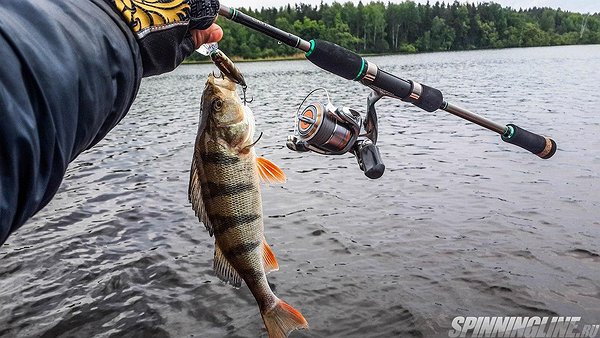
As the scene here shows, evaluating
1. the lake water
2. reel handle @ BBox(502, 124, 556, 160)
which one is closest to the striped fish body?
the lake water

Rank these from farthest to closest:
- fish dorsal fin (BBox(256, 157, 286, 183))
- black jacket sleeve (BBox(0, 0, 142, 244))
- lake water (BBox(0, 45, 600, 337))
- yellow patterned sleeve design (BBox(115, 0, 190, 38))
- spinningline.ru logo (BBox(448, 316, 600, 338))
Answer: lake water (BBox(0, 45, 600, 337)) < spinningline.ru logo (BBox(448, 316, 600, 338)) < fish dorsal fin (BBox(256, 157, 286, 183)) < yellow patterned sleeve design (BBox(115, 0, 190, 38)) < black jacket sleeve (BBox(0, 0, 142, 244))

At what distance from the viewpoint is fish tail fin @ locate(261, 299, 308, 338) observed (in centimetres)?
306

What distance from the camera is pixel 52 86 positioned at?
3.95 feet

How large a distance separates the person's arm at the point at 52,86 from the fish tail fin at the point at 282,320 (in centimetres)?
178

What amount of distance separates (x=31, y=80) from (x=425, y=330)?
483cm

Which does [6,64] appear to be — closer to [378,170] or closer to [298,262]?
[378,170]

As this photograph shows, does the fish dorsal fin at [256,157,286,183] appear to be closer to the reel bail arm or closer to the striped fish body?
the striped fish body

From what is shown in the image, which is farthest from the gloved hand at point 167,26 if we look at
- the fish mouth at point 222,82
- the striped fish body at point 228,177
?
the striped fish body at point 228,177

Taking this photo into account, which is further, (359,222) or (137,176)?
(137,176)

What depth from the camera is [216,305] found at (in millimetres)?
5738

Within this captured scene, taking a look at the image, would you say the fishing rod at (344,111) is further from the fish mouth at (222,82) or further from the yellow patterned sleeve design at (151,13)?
the yellow patterned sleeve design at (151,13)

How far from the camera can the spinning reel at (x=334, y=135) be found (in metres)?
4.57

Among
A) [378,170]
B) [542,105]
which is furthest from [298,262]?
[542,105]

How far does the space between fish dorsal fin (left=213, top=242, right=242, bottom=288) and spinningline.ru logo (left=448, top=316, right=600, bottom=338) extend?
122 inches
